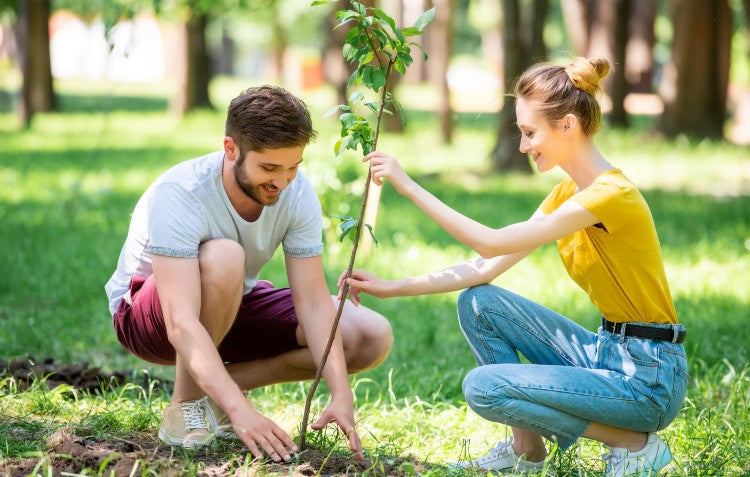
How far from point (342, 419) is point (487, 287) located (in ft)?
2.15

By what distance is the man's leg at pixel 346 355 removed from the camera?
11.5 feet

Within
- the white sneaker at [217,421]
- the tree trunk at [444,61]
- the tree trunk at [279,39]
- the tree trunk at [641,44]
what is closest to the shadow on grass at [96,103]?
the tree trunk at [279,39]

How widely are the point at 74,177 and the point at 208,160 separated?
772 cm

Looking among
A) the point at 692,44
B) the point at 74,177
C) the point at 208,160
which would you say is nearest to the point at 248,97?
the point at 208,160

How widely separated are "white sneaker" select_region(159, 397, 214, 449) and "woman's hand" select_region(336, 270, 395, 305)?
61 cm

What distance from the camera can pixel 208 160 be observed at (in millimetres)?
3318

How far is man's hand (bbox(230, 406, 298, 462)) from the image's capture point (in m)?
2.96

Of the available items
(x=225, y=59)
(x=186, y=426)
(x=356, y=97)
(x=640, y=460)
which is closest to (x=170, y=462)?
(x=186, y=426)

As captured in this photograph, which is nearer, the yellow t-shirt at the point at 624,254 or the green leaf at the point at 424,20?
the green leaf at the point at 424,20

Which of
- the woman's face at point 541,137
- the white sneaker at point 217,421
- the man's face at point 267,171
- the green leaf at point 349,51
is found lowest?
the white sneaker at point 217,421

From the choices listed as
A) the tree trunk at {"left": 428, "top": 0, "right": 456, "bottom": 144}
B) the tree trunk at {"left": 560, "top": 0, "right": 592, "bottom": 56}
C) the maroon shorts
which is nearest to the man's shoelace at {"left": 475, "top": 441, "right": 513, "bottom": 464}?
the maroon shorts

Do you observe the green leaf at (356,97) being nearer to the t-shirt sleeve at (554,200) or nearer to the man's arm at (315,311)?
the man's arm at (315,311)

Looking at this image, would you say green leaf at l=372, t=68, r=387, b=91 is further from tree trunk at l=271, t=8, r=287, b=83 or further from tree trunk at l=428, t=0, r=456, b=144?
tree trunk at l=271, t=8, r=287, b=83

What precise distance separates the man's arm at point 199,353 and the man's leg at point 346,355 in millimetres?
488
